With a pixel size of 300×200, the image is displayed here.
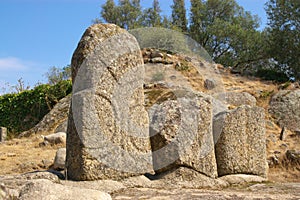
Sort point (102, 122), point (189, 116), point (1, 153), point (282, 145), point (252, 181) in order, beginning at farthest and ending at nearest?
1. point (282, 145)
2. point (1, 153)
3. point (252, 181)
4. point (189, 116)
5. point (102, 122)

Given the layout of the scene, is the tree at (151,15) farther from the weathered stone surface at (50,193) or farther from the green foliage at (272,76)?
the weathered stone surface at (50,193)

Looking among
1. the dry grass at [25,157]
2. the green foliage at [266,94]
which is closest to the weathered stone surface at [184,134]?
the dry grass at [25,157]

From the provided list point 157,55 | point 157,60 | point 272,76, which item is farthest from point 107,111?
point 272,76

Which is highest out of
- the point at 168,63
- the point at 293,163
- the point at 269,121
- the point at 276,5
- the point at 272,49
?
the point at 276,5

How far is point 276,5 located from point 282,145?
56.2 ft

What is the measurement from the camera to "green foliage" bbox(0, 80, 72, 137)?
734 inches

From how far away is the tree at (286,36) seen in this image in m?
26.8

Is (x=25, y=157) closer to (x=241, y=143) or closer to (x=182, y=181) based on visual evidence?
(x=182, y=181)

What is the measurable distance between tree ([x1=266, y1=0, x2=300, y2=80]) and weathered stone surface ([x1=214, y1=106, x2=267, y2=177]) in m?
19.3

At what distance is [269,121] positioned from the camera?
51.6ft

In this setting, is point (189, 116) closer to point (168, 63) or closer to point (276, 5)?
point (168, 63)

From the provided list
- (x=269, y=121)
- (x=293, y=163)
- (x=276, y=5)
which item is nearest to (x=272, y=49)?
(x=276, y=5)

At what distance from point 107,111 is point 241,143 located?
343 centimetres

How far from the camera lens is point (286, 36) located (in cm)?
2694
